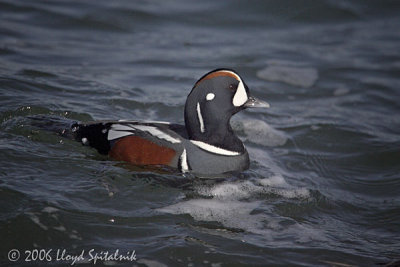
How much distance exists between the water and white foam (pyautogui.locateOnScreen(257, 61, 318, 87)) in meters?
0.04

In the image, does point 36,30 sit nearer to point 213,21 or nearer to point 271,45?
point 213,21

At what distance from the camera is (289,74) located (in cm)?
1090

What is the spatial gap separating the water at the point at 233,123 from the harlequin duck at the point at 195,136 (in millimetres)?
162

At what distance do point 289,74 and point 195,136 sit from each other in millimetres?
4766

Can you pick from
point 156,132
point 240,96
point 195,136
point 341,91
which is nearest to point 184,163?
point 195,136

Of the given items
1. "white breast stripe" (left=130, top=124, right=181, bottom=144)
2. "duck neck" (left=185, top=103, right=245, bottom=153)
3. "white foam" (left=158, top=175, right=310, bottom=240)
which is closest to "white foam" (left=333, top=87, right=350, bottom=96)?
"white foam" (left=158, top=175, right=310, bottom=240)

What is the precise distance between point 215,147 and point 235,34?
640cm

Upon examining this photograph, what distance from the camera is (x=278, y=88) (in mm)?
10289

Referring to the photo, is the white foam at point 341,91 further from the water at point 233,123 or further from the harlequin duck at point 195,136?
the harlequin duck at point 195,136

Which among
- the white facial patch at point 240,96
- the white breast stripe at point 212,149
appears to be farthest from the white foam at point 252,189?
the white facial patch at point 240,96

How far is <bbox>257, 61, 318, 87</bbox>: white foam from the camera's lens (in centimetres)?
1066

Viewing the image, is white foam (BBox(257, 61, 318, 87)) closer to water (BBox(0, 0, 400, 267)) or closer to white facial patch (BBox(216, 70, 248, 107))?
water (BBox(0, 0, 400, 267))

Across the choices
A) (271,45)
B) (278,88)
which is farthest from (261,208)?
(271,45)

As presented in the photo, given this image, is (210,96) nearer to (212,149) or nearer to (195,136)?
(195,136)
